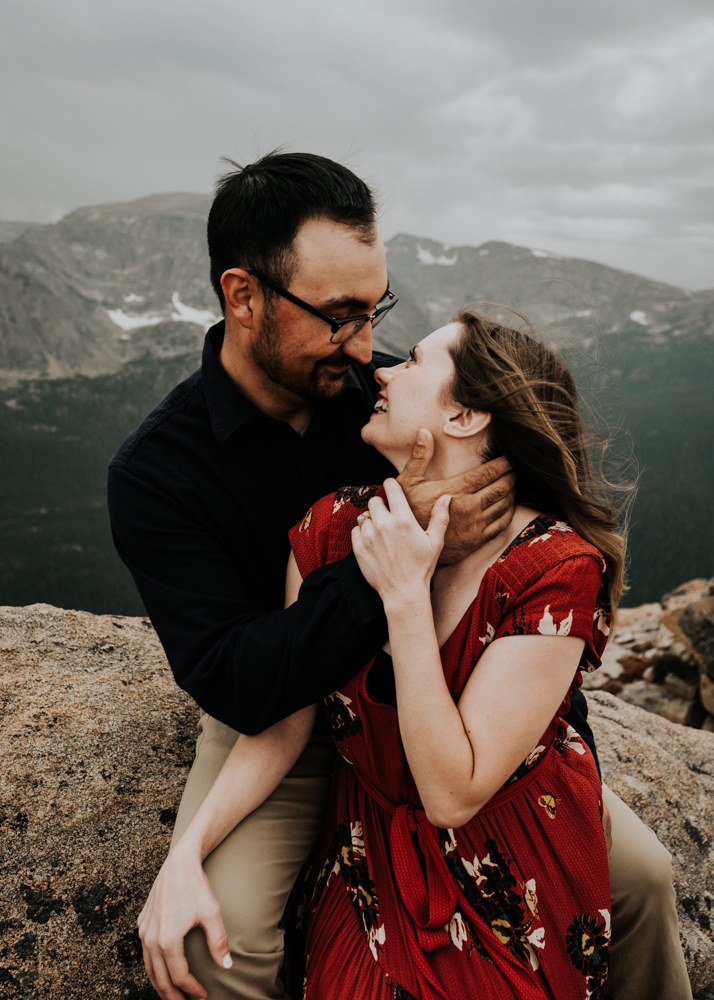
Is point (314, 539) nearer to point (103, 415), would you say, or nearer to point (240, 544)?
point (240, 544)

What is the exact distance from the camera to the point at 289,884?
263 centimetres

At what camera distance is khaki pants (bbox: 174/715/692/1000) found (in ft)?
7.74

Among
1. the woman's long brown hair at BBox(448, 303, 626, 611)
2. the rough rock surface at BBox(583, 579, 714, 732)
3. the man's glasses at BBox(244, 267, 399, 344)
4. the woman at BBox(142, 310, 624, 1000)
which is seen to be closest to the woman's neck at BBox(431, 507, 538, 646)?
the woman at BBox(142, 310, 624, 1000)

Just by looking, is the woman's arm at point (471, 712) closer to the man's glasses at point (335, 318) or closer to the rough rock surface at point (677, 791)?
the man's glasses at point (335, 318)

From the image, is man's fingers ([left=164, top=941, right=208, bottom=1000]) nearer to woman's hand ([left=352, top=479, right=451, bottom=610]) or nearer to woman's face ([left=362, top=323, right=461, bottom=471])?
woman's hand ([left=352, top=479, right=451, bottom=610])

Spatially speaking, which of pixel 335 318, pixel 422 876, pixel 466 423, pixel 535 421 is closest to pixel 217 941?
pixel 422 876

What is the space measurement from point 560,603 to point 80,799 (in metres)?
2.79

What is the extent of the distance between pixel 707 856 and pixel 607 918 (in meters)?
2.22

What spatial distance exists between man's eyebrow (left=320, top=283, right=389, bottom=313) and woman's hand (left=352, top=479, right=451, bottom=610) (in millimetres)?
1351

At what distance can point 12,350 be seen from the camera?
145m

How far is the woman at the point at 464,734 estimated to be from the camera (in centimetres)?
210

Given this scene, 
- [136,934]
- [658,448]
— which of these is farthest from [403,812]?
[658,448]

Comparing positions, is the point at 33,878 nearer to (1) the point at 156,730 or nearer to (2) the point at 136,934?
(2) the point at 136,934

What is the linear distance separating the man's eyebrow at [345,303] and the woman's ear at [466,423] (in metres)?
1.03
